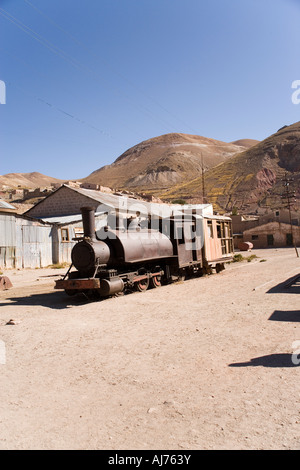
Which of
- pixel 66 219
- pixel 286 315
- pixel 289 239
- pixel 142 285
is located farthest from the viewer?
pixel 289 239

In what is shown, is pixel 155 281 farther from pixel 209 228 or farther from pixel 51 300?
pixel 209 228

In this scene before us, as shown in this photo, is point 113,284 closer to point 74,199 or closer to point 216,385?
point 216,385

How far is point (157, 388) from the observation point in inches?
177

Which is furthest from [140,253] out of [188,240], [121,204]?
[121,204]

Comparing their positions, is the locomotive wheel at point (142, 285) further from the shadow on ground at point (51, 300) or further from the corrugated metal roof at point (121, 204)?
the corrugated metal roof at point (121, 204)

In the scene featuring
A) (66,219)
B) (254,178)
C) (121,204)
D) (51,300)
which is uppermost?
(254,178)

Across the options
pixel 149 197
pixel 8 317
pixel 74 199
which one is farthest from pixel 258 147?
pixel 8 317

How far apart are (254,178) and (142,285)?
305 feet

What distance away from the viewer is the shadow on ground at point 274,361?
5.07 metres

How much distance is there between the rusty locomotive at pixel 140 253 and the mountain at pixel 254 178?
6454 centimetres

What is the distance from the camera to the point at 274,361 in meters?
5.20

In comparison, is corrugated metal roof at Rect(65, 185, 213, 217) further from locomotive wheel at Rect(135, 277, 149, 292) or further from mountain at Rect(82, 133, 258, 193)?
mountain at Rect(82, 133, 258, 193)
